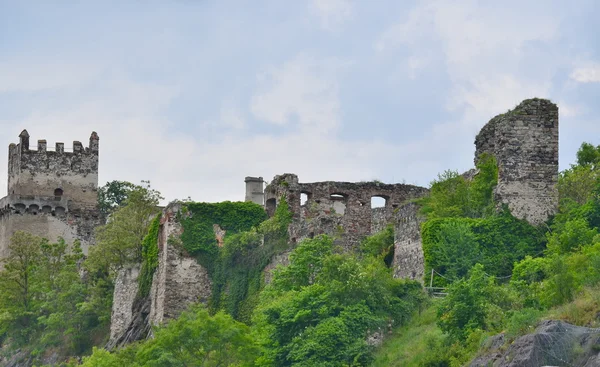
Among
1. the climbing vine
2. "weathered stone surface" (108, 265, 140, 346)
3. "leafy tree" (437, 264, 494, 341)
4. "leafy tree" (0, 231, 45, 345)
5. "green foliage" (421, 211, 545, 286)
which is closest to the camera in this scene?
"leafy tree" (437, 264, 494, 341)

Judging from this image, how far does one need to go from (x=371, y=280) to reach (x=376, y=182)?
15998mm

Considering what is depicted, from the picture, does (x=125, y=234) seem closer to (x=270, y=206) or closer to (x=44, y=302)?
(x=44, y=302)

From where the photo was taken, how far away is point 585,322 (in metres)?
34.3

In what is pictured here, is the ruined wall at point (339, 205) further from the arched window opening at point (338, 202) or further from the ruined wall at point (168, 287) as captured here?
the ruined wall at point (168, 287)

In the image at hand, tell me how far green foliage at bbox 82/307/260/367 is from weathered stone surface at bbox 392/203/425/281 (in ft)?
19.2

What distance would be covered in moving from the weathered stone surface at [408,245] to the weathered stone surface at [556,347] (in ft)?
43.0

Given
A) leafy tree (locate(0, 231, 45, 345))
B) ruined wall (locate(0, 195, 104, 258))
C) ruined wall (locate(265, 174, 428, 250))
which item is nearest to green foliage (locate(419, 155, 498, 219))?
ruined wall (locate(265, 174, 428, 250))

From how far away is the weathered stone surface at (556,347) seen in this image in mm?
32688

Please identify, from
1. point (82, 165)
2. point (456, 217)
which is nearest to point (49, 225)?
point (82, 165)

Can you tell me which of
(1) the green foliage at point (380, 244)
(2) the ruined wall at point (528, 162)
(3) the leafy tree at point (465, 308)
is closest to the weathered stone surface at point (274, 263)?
(1) the green foliage at point (380, 244)

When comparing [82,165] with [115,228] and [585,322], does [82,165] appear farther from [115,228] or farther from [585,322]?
[585,322]

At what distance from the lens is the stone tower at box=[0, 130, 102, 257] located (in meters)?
88.8

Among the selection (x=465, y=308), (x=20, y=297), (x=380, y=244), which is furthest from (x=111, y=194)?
(x=465, y=308)

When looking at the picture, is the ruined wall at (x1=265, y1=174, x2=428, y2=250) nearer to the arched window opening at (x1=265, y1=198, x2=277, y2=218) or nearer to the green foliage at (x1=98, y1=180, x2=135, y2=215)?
the arched window opening at (x1=265, y1=198, x2=277, y2=218)
